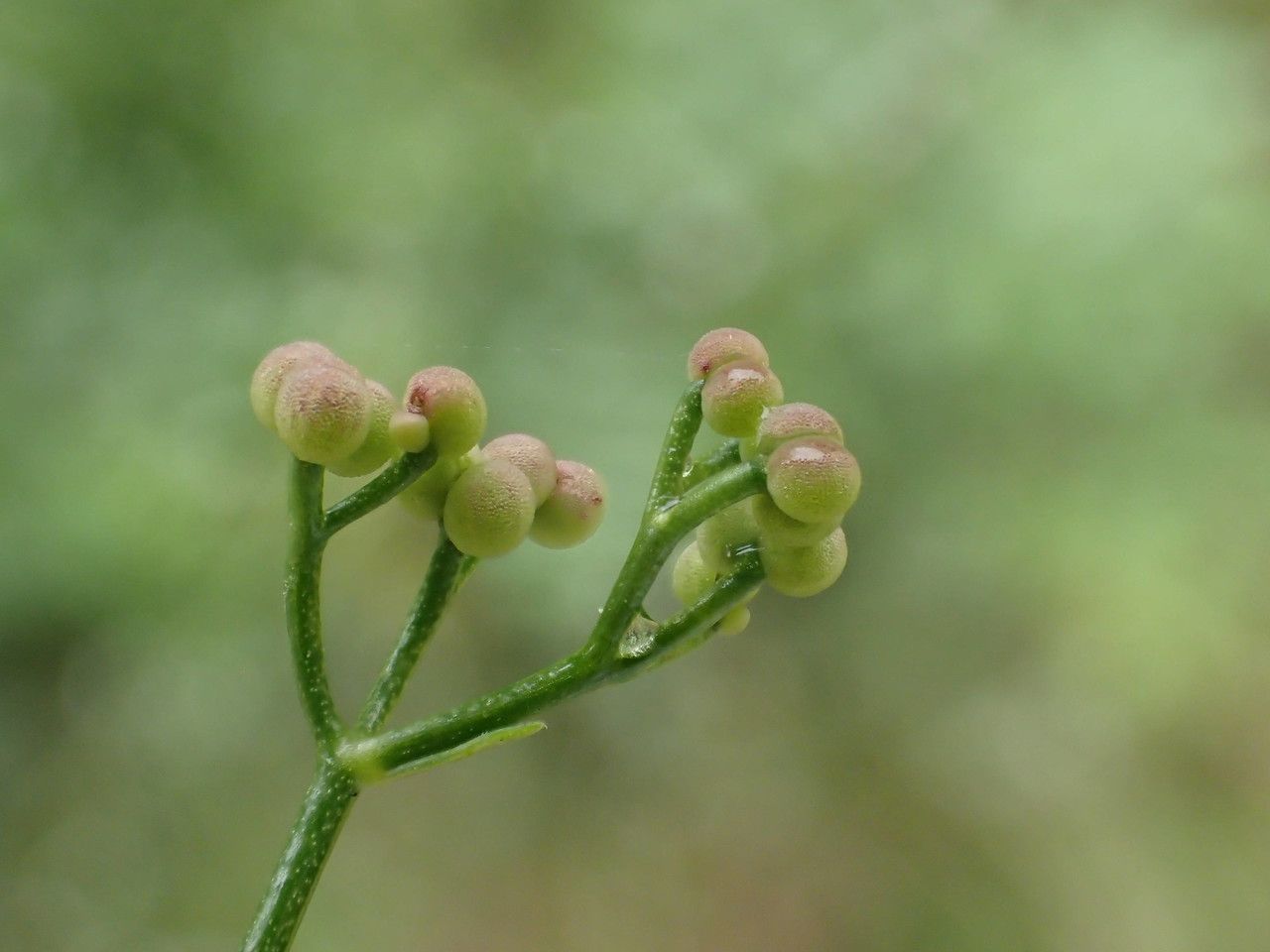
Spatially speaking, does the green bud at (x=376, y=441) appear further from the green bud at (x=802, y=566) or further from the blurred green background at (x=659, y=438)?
the blurred green background at (x=659, y=438)

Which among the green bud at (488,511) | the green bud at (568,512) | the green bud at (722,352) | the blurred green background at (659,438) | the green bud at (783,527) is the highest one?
the green bud at (722,352)

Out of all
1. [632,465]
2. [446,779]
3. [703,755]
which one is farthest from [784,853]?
[632,465]

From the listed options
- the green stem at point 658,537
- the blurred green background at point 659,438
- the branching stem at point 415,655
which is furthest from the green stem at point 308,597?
the blurred green background at point 659,438

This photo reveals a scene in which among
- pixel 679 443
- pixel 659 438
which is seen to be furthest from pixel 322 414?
pixel 659 438

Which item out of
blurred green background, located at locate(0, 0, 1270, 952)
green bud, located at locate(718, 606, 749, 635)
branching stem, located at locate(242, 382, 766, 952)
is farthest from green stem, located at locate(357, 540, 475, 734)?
blurred green background, located at locate(0, 0, 1270, 952)

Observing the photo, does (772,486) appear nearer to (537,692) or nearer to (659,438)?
(537,692)

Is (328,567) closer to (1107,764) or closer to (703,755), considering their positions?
(703,755)

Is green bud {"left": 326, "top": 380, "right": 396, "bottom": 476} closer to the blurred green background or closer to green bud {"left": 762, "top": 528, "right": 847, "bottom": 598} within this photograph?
green bud {"left": 762, "top": 528, "right": 847, "bottom": 598}
